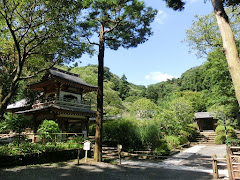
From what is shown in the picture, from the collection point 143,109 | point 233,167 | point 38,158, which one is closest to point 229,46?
point 233,167

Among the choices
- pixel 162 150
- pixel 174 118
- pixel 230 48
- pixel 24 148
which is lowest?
pixel 162 150

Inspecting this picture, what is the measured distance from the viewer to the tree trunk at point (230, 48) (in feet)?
12.1

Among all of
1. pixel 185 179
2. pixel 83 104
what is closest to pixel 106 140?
pixel 83 104

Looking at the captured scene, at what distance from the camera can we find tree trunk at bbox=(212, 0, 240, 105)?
12.1 feet

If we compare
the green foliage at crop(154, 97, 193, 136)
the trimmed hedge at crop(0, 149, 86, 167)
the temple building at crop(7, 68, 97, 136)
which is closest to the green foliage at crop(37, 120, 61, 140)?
the trimmed hedge at crop(0, 149, 86, 167)

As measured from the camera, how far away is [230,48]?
12.9 feet

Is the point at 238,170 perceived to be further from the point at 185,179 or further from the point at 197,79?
the point at 197,79

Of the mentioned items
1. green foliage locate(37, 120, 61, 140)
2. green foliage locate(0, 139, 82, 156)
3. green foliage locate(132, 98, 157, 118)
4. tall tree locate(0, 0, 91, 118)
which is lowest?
green foliage locate(0, 139, 82, 156)

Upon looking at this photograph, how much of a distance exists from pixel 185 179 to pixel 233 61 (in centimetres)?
504

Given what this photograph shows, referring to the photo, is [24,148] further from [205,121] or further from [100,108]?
[205,121]

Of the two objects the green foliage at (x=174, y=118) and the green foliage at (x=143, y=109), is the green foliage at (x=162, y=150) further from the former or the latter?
the green foliage at (x=143, y=109)

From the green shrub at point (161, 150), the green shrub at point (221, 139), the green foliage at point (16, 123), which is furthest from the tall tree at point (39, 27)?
the green shrub at point (221, 139)

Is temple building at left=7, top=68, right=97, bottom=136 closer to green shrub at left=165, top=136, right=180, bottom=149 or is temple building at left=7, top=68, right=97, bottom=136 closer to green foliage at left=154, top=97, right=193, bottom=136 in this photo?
green foliage at left=154, top=97, right=193, bottom=136

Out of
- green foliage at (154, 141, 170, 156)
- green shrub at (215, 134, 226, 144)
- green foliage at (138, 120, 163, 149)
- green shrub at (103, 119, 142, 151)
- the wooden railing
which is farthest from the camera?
green shrub at (215, 134, 226, 144)
